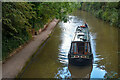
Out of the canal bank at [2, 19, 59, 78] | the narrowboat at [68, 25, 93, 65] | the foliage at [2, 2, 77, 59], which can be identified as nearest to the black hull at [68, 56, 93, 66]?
the narrowboat at [68, 25, 93, 65]

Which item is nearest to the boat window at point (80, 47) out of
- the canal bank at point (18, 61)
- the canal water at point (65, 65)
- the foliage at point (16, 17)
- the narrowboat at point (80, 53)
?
the narrowboat at point (80, 53)

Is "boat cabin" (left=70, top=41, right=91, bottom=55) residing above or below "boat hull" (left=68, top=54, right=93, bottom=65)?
above

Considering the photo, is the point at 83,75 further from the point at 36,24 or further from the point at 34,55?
the point at 36,24

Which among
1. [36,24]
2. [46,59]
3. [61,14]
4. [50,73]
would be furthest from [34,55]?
[36,24]

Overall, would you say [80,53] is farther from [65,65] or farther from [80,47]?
[65,65]

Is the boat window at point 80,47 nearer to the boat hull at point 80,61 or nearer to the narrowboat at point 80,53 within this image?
the narrowboat at point 80,53

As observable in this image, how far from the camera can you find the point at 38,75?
1055 cm

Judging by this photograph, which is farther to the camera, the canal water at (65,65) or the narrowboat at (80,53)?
the narrowboat at (80,53)

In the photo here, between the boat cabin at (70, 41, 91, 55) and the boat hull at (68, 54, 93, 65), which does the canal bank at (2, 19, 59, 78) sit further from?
the boat cabin at (70, 41, 91, 55)

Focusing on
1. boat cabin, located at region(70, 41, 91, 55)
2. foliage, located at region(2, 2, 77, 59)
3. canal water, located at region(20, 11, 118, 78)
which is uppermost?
foliage, located at region(2, 2, 77, 59)

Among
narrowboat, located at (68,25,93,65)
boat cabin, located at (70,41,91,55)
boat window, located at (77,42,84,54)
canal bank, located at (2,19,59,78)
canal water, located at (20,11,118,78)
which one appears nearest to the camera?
canal bank, located at (2,19,59,78)

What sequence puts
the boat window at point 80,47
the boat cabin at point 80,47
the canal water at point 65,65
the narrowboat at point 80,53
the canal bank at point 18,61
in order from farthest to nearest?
the boat window at point 80,47 → the boat cabin at point 80,47 → the narrowboat at point 80,53 → the canal water at point 65,65 → the canal bank at point 18,61

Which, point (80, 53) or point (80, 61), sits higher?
point (80, 53)

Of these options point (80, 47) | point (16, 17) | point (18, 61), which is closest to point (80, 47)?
point (80, 47)
